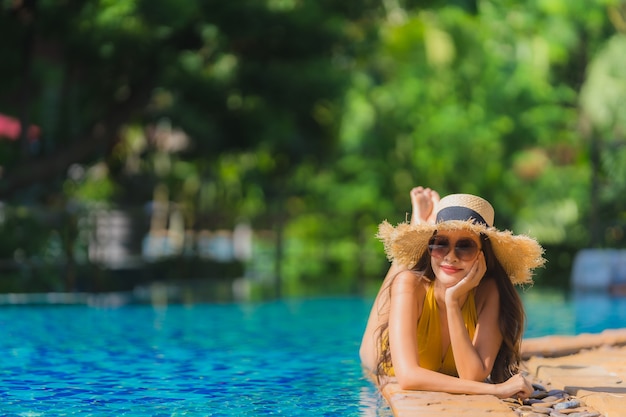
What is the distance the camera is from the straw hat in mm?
6254

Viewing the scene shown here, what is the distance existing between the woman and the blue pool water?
0.53m

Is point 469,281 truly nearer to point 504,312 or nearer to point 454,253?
point 454,253

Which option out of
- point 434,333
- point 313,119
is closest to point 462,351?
point 434,333

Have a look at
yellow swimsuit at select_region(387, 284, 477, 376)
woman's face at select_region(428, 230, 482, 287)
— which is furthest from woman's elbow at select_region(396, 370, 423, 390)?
woman's face at select_region(428, 230, 482, 287)

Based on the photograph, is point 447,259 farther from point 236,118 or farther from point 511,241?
point 236,118

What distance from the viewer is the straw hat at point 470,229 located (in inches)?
246

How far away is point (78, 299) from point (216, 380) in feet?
32.0

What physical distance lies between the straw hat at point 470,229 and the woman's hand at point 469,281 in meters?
0.17

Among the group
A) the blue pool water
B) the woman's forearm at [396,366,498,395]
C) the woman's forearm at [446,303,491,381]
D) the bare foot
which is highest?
the bare foot

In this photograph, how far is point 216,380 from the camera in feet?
28.6

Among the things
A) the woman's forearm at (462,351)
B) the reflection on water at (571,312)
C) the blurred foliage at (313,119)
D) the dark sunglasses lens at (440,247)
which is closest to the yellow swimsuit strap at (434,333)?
the woman's forearm at (462,351)

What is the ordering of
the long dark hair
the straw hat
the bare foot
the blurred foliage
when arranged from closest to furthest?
the straw hat → the long dark hair → the bare foot → the blurred foliage

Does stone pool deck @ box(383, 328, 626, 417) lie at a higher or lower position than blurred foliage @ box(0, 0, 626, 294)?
lower

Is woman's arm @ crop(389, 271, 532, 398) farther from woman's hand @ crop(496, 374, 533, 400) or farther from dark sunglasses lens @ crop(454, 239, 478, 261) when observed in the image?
dark sunglasses lens @ crop(454, 239, 478, 261)
